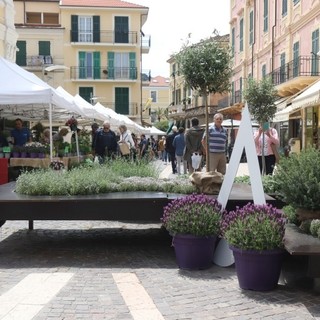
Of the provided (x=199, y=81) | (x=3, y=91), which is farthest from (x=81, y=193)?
(x=3, y=91)

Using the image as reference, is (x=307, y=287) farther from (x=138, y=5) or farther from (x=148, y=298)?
(x=138, y=5)

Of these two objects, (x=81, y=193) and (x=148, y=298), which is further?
(x=81, y=193)

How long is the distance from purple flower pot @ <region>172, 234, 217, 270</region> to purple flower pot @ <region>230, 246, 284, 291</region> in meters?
0.70

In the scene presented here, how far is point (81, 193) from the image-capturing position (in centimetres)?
684

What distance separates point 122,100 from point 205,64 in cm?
4341

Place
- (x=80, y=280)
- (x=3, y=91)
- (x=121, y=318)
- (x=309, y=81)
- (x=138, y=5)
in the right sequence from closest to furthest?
1. (x=121, y=318)
2. (x=80, y=280)
3. (x=3, y=91)
4. (x=309, y=81)
5. (x=138, y=5)

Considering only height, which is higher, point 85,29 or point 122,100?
point 85,29

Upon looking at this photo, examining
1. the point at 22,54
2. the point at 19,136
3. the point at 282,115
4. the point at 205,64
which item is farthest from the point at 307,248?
the point at 22,54

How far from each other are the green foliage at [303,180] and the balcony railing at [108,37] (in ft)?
157

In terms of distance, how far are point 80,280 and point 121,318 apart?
1.20 m

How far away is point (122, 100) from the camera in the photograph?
5309cm

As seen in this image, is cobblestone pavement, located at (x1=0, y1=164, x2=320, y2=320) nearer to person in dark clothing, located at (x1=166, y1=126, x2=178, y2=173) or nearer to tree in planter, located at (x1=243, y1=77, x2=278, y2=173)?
tree in planter, located at (x1=243, y1=77, x2=278, y2=173)

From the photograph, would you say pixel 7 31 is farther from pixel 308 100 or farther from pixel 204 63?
pixel 204 63

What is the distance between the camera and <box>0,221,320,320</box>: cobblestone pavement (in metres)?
4.54
